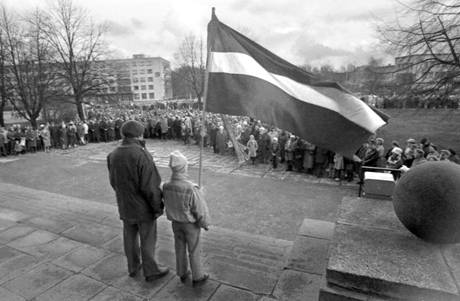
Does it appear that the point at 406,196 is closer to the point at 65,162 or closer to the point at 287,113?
the point at 287,113

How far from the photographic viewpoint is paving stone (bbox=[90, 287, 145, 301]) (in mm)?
3043

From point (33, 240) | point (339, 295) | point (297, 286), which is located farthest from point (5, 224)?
point (339, 295)

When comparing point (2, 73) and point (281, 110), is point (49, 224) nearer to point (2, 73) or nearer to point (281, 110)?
point (281, 110)

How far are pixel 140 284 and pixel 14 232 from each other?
3.07 meters

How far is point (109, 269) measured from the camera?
11.9 ft

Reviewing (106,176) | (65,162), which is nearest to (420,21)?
(106,176)

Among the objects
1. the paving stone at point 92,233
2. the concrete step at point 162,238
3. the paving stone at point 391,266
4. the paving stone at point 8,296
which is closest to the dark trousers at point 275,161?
the concrete step at point 162,238

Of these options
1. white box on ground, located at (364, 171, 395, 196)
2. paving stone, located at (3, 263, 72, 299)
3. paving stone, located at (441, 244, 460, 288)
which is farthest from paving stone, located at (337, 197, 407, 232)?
paving stone, located at (3, 263, 72, 299)

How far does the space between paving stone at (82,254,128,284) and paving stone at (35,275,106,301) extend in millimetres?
90

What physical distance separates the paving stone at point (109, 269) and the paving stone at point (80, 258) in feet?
0.42

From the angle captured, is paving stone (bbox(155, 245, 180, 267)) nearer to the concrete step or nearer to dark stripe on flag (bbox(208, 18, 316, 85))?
the concrete step

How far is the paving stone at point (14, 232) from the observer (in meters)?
4.50

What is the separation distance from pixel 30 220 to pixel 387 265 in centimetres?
617

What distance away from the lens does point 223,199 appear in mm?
7672
